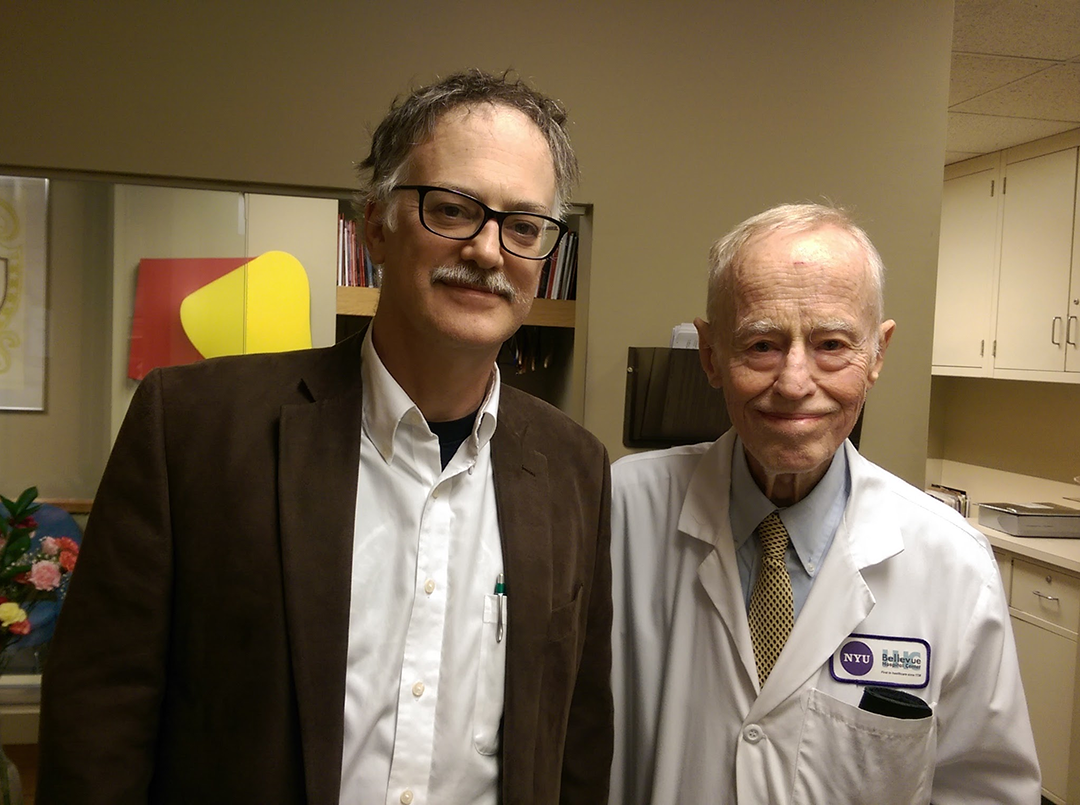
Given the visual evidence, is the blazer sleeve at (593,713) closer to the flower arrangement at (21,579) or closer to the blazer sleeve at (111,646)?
the blazer sleeve at (111,646)

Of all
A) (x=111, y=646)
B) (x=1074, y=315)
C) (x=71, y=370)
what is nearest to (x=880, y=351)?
(x=111, y=646)

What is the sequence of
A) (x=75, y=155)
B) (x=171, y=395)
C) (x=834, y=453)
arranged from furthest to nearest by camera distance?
(x=75, y=155), (x=834, y=453), (x=171, y=395)

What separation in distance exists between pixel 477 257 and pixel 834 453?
2.08 feet

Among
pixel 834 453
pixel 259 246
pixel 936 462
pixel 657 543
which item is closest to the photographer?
pixel 834 453

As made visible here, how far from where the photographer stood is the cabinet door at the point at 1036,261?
4.03m

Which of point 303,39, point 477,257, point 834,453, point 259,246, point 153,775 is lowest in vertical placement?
point 153,775

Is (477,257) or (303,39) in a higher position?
(303,39)

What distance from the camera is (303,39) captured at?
237cm

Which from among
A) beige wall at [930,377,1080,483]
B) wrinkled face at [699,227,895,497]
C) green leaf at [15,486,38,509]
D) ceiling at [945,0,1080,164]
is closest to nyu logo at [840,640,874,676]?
wrinkled face at [699,227,895,497]

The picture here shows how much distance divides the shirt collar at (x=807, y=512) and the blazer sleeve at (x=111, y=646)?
846mm

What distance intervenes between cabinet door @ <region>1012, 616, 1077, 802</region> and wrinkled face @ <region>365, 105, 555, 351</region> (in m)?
3.35

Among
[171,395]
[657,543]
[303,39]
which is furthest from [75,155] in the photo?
[657,543]

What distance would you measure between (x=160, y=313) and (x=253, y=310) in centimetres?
25

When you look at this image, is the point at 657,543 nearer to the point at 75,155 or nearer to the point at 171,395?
the point at 171,395
